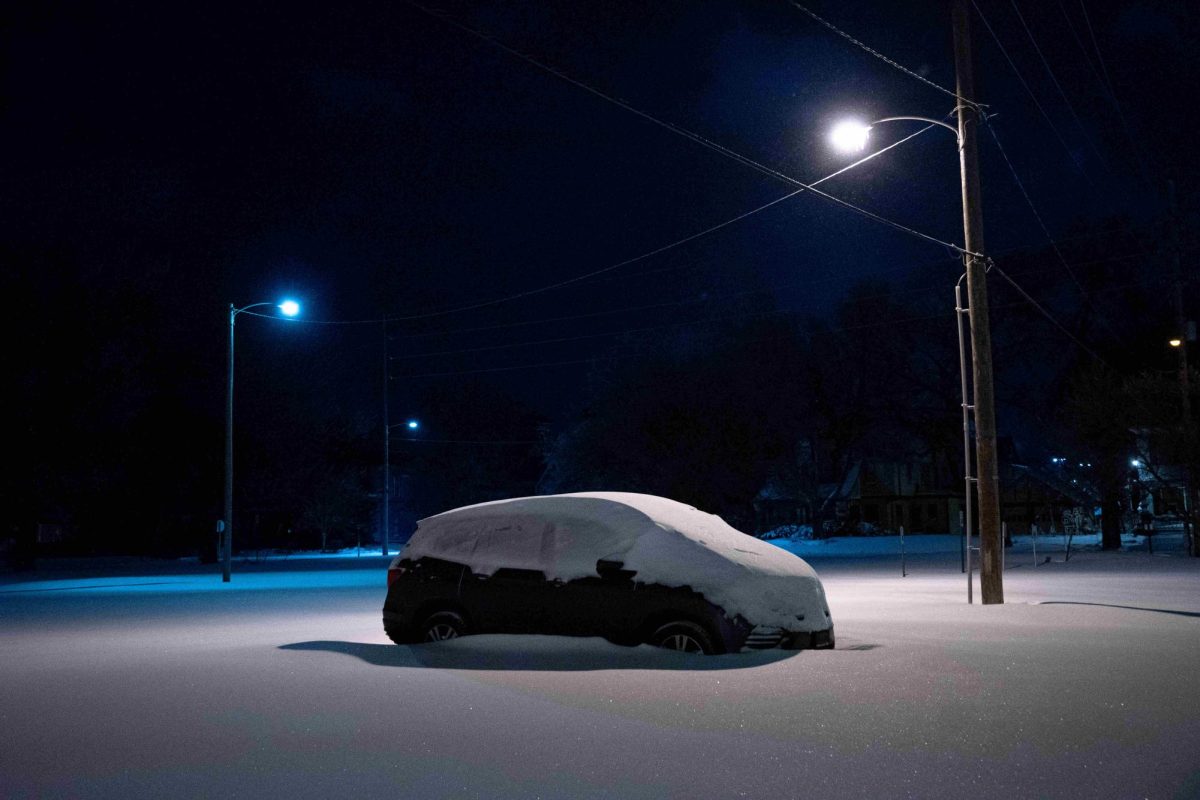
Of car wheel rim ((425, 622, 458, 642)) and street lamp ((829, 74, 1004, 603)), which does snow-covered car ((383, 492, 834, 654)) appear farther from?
street lamp ((829, 74, 1004, 603))

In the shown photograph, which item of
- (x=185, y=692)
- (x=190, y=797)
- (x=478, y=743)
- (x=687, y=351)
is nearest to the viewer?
(x=190, y=797)

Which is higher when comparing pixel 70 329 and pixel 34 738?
pixel 70 329

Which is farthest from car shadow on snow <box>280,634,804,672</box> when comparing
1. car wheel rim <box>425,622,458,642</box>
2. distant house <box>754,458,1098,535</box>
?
distant house <box>754,458,1098,535</box>

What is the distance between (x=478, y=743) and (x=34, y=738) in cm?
288

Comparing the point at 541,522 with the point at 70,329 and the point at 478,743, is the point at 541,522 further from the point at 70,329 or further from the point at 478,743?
the point at 70,329

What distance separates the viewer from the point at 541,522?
11648mm

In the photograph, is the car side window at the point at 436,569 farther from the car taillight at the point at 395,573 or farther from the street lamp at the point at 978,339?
the street lamp at the point at 978,339

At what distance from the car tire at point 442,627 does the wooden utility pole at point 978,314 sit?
29.8 feet

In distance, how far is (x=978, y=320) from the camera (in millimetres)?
18266

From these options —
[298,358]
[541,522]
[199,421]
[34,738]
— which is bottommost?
[34,738]

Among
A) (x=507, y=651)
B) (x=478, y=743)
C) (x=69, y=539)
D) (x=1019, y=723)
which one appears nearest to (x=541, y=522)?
(x=507, y=651)

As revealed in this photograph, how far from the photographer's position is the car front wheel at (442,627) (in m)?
11.7

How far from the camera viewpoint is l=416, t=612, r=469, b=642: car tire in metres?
11.7

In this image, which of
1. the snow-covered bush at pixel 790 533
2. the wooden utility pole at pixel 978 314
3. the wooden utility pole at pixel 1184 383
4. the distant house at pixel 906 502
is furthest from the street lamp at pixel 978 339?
the distant house at pixel 906 502
